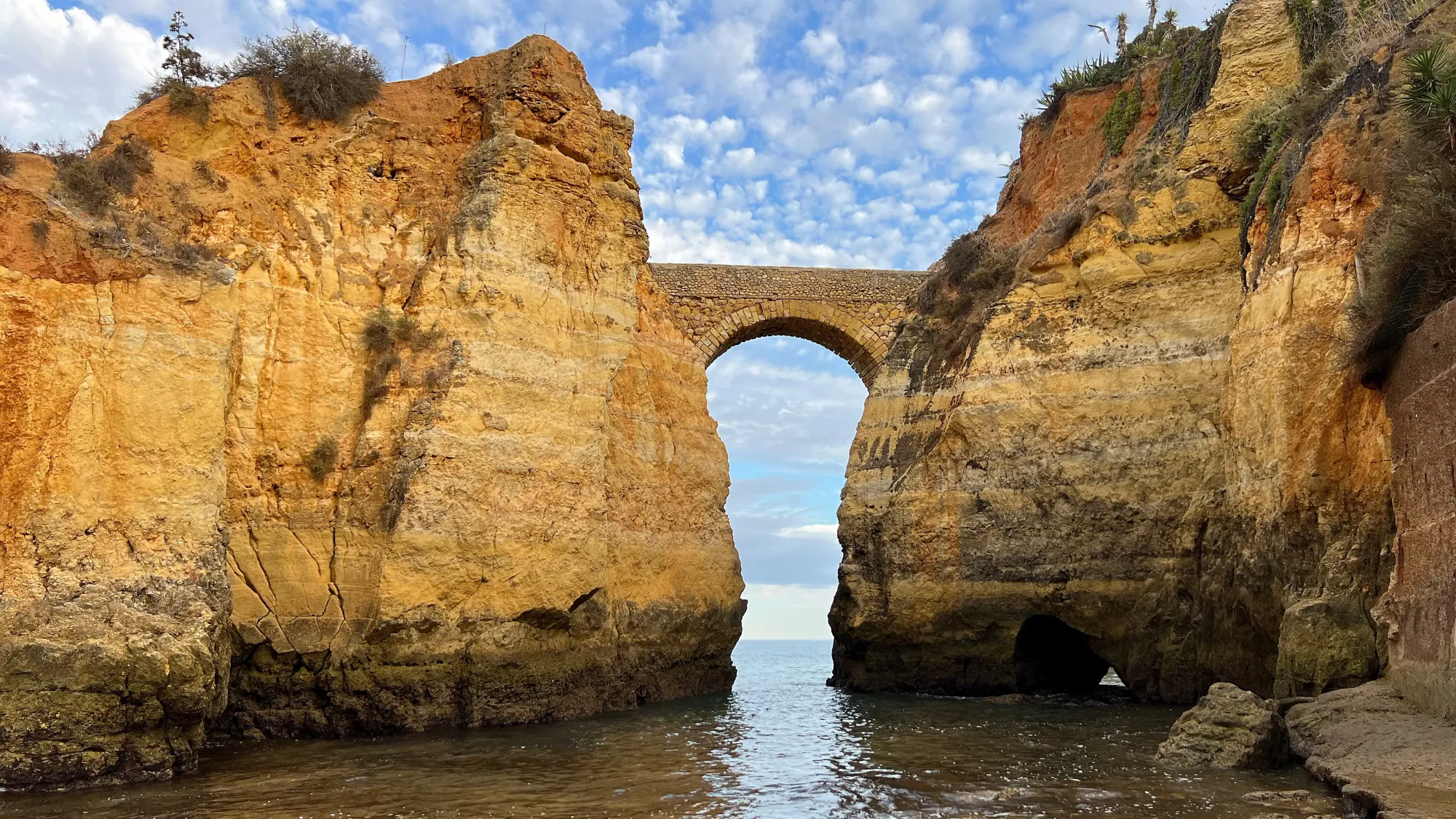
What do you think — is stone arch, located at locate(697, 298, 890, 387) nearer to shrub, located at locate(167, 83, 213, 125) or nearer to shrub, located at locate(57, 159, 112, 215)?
shrub, located at locate(167, 83, 213, 125)

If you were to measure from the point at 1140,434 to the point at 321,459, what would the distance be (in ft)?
31.8

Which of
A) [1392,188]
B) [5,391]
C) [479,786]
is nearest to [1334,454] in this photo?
[1392,188]

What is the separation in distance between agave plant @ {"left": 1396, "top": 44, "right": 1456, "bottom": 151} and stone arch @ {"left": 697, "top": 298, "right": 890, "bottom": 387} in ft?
52.9

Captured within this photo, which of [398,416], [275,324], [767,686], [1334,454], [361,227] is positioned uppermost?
[361,227]

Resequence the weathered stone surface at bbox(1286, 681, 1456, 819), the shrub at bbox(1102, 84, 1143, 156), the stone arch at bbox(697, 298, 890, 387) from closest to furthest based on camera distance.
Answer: the weathered stone surface at bbox(1286, 681, 1456, 819) < the shrub at bbox(1102, 84, 1143, 156) < the stone arch at bbox(697, 298, 890, 387)

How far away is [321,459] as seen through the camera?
36.0ft

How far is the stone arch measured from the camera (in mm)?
25188

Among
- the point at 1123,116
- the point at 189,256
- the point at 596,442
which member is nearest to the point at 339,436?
the point at 189,256

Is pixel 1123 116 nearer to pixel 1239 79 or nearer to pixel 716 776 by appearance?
pixel 1239 79

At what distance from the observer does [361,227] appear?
40.0 ft

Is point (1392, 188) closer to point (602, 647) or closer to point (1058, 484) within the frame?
point (1058, 484)

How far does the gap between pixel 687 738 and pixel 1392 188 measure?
26.2 ft

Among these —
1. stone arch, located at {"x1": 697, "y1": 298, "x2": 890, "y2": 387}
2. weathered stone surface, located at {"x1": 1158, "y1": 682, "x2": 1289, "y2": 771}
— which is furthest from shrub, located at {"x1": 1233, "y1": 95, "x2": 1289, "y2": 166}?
stone arch, located at {"x1": 697, "y1": 298, "x2": 890, "y2": 387}

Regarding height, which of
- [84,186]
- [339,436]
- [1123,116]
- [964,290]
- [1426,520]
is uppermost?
[1123,116]
